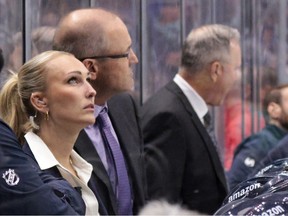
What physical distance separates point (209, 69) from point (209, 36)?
0.15 meters

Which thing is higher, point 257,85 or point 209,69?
point 209,69

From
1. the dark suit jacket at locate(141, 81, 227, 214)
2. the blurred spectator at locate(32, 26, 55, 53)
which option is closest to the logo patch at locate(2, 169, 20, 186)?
the blurred spectator at locate(32, 26, 55, 53)

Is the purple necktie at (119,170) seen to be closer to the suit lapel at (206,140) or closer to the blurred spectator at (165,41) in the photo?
the suit lapel at (206,140)

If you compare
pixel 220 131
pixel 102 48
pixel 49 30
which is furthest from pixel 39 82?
pixel 220 131

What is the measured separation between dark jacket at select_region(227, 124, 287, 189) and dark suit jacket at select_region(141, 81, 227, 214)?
0.80 meters

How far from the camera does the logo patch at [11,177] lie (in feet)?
8.35

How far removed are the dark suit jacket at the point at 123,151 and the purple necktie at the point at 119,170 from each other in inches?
2.1

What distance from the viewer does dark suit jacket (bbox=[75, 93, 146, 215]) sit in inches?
130

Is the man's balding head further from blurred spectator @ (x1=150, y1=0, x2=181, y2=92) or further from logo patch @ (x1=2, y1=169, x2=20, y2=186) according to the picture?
blurred spectator @ (x1=150, y1=0, x2=181, y2=92)

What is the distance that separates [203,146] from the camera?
410 centimetres

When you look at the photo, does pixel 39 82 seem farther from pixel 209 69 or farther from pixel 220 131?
pixel 220 131

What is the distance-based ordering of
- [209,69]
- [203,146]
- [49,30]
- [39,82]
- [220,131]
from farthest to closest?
[220,131] < [209,69] < [203,146] < [49,30] < [39,82]

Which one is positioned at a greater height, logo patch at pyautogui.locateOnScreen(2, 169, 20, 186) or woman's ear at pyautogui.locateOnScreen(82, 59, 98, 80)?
woman's ear at pyautogui.locateOnScreen(82, 59, 98, 80)

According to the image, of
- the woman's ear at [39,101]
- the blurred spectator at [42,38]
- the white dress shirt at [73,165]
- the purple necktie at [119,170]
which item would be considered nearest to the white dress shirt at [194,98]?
the blurred spectator at [42,38]
